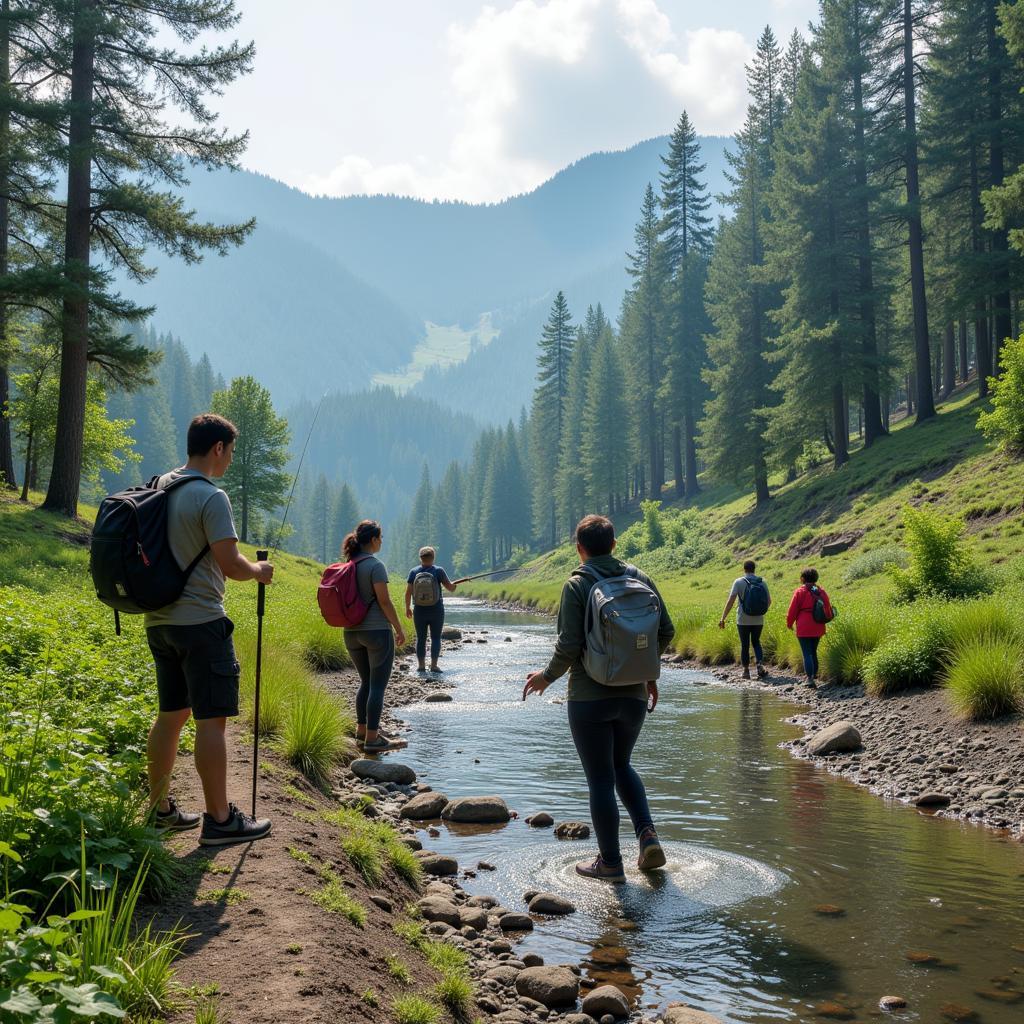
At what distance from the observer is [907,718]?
11.4m

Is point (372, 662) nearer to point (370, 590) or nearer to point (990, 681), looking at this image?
point (370, 590)

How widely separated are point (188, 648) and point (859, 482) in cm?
3176

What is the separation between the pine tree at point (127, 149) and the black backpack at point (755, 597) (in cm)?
1479

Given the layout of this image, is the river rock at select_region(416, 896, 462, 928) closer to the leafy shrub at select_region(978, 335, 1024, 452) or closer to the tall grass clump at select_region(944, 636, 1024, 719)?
the tall grass clump at select_region(944, 636, 1024, 719)

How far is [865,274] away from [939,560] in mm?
25290

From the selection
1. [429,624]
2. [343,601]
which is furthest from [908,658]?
[429,624]

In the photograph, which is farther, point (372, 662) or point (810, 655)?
point (810, 655)

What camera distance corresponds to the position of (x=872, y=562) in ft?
78.0

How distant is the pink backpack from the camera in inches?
398

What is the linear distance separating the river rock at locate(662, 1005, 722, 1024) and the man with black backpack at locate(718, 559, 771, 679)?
41.6ft

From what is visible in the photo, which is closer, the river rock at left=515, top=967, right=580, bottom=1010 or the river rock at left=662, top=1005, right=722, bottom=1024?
the river rock at left=662, top=1005, right=722, bottom=1024

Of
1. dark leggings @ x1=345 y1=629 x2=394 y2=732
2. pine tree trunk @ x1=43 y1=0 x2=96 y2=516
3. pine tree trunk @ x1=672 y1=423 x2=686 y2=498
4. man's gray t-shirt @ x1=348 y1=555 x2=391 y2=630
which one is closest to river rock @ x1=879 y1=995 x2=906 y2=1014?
dark leggings @ x1=345 y1=629 x2=394 y2=732

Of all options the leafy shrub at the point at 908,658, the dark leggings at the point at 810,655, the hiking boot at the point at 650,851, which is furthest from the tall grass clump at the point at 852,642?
the hiking boot at the point at 650,851

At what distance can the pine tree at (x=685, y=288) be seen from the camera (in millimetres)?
57688
